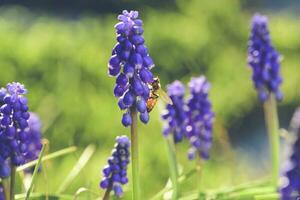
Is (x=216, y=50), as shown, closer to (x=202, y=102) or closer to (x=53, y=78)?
(x=53, y=78)

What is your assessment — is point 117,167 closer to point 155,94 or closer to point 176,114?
point 155,94

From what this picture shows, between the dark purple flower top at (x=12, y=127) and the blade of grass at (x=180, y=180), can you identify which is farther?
the blade of grass at (x=180, y=180)

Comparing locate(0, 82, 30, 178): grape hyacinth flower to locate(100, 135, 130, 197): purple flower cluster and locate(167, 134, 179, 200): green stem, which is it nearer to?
locate(100, 135, 130, 197): purple flower cluster

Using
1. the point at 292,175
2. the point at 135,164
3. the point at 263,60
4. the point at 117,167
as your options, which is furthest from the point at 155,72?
the point at 292,175

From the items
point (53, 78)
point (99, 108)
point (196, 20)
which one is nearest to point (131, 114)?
point (99, 108)

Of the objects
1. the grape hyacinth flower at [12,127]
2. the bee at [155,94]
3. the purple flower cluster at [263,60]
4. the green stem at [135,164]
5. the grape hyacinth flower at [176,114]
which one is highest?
the purple flower cluster at [263,60]

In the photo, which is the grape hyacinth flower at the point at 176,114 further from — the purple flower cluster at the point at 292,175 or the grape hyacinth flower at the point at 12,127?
the purple flower cluster at the point at 292,175

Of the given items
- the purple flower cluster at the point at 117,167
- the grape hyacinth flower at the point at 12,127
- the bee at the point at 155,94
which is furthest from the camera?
the bee at the point at 155,94

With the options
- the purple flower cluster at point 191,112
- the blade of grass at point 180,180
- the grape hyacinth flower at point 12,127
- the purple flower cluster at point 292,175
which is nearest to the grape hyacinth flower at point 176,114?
the purple flower cluster at point 191,112
